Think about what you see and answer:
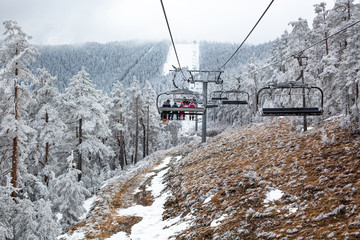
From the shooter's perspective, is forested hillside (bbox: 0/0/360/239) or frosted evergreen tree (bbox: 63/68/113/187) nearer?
forested hillside (bbox: 0/0/360/239)

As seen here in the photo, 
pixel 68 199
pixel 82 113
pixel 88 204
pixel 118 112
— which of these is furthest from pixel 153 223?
pixel 118 112

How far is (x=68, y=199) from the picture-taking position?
1512 cm

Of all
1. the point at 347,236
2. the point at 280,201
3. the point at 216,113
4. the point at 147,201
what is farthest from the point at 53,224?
the point at 216,113

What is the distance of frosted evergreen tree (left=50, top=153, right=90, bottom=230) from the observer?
593 inches

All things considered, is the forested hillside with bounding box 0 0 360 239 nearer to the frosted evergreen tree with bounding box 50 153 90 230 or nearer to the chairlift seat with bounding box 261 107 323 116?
the frosted evergreen tree with bounding box 50 153 90 230

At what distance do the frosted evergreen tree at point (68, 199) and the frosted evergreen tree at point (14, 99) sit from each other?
306cm

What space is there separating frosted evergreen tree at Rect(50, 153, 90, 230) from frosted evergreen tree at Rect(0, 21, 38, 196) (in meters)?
3.06

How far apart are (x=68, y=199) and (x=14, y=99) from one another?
6.74 m

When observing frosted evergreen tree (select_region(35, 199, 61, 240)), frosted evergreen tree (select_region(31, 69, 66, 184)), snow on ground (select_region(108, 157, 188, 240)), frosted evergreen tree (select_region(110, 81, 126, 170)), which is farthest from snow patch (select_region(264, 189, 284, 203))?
frosted evergreen tree (select_region(110, 81, 126, 170))

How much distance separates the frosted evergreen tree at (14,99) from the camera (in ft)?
39.3

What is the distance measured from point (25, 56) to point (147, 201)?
39.6 feet

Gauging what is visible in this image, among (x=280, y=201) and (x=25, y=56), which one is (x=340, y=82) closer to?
(x=280, y=201)

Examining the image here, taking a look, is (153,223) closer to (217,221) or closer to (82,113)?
(217,221)

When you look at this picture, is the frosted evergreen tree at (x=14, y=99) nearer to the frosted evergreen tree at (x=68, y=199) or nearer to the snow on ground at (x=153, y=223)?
the frosted evergreen tree at (x=68, y=199)
